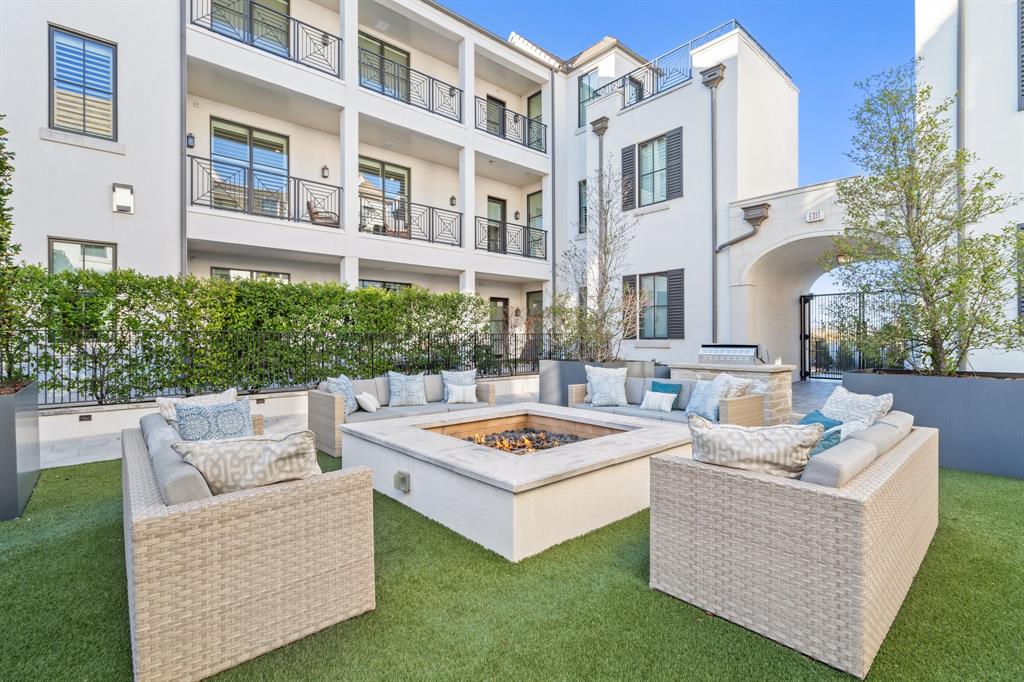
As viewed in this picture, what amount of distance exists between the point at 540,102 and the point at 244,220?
899 cm

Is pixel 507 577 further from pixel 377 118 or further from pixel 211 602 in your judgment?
pixel 377 118

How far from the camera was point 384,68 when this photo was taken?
1141 cm

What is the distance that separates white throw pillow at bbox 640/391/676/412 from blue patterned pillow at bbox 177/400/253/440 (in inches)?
170

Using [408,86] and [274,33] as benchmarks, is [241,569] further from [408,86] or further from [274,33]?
[408,86]

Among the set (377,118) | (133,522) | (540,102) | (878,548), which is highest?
(540,102)

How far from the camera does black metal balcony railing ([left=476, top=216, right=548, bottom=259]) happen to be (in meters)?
13.4

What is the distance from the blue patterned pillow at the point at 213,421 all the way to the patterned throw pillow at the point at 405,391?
261 cm

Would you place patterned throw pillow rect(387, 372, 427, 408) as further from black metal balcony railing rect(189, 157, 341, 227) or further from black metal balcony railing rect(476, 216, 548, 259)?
black metal balcony railing rect(476, 216, 548, 259)

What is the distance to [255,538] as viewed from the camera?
196 cm

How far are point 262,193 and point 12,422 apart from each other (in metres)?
7.28

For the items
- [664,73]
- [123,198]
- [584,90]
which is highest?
[584,90]

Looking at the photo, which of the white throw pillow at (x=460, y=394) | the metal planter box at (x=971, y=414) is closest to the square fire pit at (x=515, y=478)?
the white throw pillow at (x=460, y=394)

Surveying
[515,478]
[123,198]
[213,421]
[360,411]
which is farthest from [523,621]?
[123,198]

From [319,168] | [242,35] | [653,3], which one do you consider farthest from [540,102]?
[242,35]
